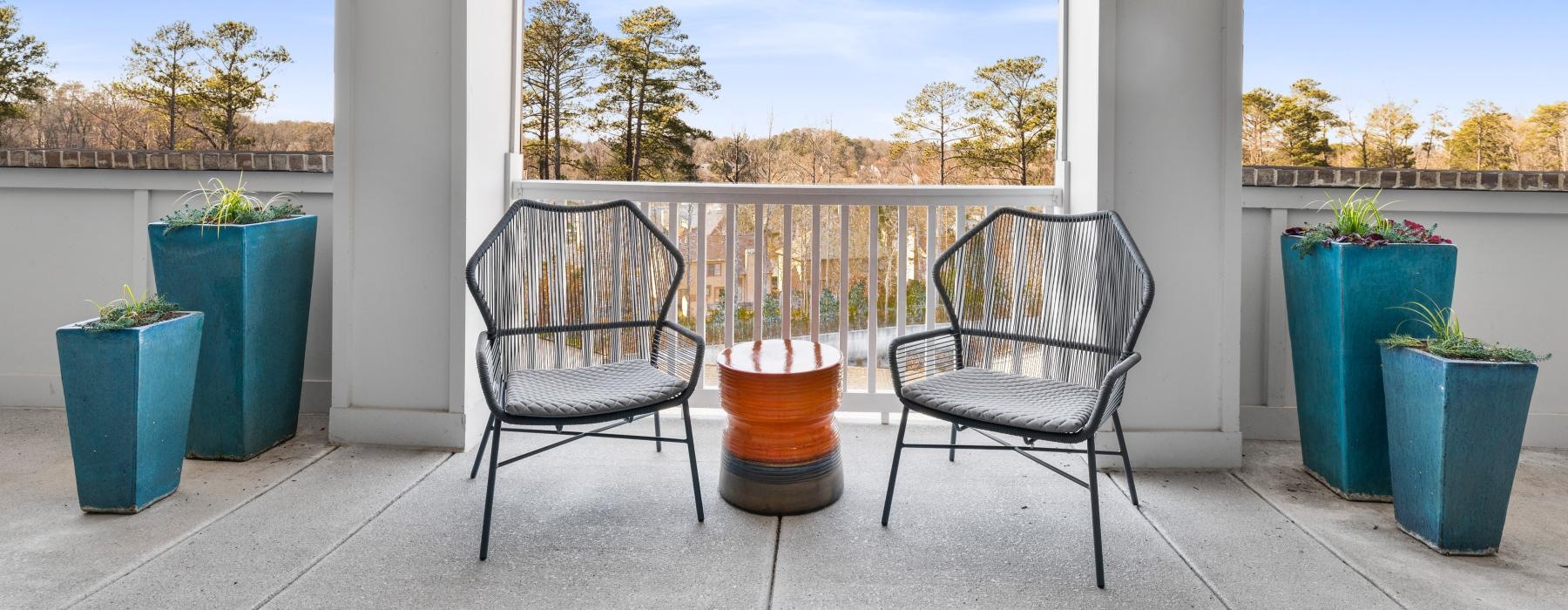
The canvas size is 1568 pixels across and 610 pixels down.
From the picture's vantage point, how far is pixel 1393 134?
3256 mm

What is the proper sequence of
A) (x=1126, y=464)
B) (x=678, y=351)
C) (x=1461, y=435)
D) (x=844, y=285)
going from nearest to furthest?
(x=1461, y=435) < (x=1126, y=464) < (x=678, y=351) < (x=844, y=285)

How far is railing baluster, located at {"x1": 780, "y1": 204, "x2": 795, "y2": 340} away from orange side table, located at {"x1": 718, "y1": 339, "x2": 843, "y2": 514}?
93 centimetres

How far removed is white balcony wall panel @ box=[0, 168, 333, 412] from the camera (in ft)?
11.3

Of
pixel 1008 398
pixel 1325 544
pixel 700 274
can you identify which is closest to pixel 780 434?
pixel 1008 398

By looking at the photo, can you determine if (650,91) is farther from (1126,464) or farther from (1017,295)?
(1126,464)

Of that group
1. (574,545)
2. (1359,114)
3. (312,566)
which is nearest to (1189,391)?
(1359,114)

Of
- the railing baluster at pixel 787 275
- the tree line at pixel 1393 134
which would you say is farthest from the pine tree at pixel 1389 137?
the railing baluster at pixel 787 275

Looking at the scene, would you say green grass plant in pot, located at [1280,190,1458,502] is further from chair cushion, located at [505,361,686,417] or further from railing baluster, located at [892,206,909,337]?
chair cushion, located at [505,361,686,417]

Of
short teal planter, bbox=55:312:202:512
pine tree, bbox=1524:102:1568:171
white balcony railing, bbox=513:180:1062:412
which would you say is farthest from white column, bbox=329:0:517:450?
pine tree, bbox=1524:102:1568:171

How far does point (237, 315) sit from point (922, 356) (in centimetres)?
227

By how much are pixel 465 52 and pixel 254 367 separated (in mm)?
1318

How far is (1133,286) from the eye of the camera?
2365 mm

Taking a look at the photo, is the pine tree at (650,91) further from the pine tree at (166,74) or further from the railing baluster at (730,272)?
the pine tree at (166,74)

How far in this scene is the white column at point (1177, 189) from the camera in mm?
2838
